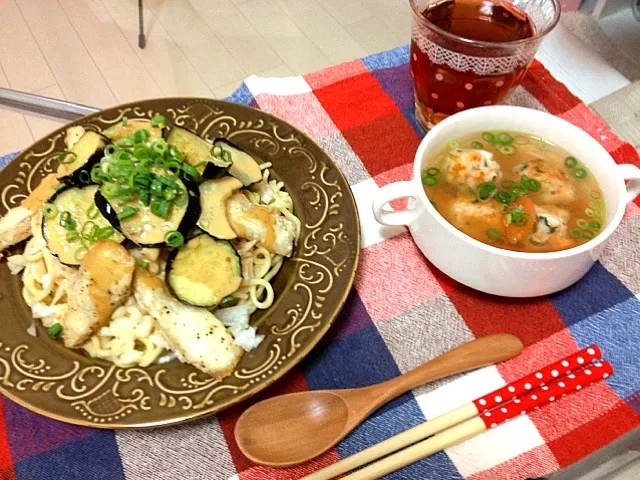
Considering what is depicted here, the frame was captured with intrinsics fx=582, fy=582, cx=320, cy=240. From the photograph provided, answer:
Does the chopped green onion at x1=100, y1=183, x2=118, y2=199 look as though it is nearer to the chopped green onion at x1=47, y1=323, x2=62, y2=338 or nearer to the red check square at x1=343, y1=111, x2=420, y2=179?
the chopped green onion at x1=47, y1=323, x2=62, y2=338

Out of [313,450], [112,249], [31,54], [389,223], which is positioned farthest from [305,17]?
[313,450]

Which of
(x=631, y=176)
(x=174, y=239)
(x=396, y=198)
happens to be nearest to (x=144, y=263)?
(x=174, y=239)

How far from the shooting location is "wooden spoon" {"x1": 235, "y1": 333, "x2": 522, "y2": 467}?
95cm

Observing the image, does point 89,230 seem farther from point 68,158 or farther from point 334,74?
point 334,74

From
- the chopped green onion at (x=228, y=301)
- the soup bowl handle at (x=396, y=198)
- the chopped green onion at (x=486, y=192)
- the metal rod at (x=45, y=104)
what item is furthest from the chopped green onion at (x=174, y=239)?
the metal rod at (x=45, y=104)

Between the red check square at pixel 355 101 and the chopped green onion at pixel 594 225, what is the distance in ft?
1.95

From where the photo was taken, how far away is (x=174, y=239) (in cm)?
101

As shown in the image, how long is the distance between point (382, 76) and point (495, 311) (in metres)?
0.77

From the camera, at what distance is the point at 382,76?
1.61 metres

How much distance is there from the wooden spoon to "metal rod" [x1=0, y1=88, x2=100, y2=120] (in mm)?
1231

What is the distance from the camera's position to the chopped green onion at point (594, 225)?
111 centimetres

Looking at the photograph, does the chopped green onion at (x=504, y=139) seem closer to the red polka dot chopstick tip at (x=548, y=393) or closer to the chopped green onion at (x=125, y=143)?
the red polka dot chopstick tip at (x=548, y=393)

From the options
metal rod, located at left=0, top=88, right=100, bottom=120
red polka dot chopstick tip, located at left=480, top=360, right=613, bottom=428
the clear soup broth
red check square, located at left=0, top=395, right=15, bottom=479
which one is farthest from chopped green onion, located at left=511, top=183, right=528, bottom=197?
metal rod, located at left=0, top=88, right=100, bottom=120

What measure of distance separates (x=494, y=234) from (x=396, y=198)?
20 cm
